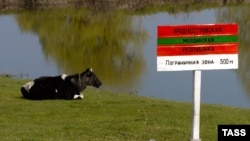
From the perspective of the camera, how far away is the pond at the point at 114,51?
19.7 metres

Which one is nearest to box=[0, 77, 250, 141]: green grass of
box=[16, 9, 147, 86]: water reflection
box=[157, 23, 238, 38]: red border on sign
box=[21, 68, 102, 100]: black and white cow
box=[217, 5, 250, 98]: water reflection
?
box=[21, 68, 102, 100]: black and white cow

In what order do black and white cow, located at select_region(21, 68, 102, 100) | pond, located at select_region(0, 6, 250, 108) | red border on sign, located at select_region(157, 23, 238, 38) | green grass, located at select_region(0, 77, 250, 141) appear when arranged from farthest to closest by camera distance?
pond, located at select_region(0, 6, 250, 108) < black and white cow, located at select_region(21, 68, 102, 100) < green grass, located at select_region(0, 77, 250, 141) < red border on sign, located at select_region(157, 23, 238, 38)

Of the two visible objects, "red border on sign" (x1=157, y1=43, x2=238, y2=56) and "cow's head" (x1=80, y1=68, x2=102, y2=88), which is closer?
"red border on sign" (x1=157, y1=43, x2=238, y2=56)

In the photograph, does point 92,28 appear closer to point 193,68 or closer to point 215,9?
point 215,9

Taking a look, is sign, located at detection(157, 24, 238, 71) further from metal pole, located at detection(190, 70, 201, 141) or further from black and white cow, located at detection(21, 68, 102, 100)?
black and white cow, located at detection(21, 68, 102, 100)

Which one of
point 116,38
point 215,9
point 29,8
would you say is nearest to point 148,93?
point 116,38

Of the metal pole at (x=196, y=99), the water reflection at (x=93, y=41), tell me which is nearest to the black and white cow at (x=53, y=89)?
the metal pole at (x=196, y=99)

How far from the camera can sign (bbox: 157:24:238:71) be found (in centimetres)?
622

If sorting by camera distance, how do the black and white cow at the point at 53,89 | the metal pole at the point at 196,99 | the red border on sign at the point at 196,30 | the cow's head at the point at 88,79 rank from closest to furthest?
the red border on sign at the point at 196,30 → the metal pole at the point at 196,99 → the black and white cow at the point at 53,89 → the cow's head at the point at 88,79

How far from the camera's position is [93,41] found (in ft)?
100

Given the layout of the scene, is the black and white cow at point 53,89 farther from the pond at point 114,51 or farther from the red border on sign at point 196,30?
the red border on sign at point 196,30

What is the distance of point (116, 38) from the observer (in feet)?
99.8

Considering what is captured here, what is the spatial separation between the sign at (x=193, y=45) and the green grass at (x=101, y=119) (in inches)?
74.3

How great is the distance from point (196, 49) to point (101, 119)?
404 centimetres
